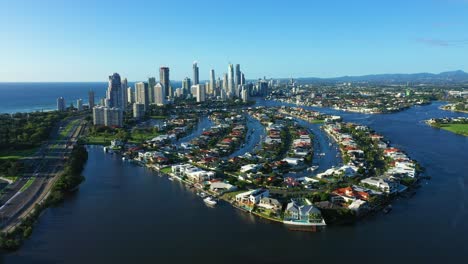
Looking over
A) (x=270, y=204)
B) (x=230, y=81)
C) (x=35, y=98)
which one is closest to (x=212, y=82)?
(x=230, y=81)

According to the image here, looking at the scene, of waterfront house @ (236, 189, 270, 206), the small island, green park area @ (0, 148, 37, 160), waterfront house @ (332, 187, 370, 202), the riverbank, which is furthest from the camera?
the small island

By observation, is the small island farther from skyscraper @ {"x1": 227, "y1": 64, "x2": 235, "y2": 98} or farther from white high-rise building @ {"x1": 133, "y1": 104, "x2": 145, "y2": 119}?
skyscraper @ {"x1": 227, "y1": 64, "x2": 235, "y2": 98}

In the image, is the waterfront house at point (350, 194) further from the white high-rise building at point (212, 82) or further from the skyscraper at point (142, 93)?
the white high-rise building at point (212, 82)

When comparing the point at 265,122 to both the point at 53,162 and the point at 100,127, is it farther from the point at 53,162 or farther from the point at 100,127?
the point at 53,162

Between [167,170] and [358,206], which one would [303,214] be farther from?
[167,170]

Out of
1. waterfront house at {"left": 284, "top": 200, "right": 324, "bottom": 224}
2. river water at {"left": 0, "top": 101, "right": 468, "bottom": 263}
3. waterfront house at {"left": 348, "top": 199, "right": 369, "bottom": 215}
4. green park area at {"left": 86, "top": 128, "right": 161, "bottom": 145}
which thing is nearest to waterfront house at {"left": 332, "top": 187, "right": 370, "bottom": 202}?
waterfront house at {"left": 348, "top": 199, "right": 369, "bottom": 215}

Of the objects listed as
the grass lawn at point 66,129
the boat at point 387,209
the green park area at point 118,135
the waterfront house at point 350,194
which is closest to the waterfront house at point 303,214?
the waterfront house at point 350,194
